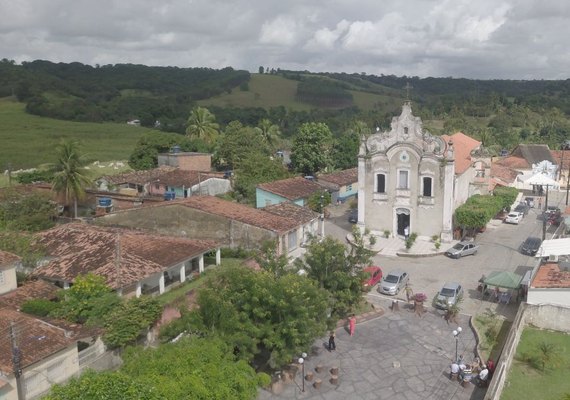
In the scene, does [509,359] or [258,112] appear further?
[258,112]

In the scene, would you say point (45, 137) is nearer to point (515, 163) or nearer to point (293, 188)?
point (293, 188)

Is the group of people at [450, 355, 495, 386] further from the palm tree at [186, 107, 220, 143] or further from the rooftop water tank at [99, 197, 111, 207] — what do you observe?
the palm tree at [186, 107, 220, 143]

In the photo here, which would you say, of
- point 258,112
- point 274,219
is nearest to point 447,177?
point 274,219

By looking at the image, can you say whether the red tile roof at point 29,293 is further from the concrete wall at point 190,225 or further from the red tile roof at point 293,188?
the red tile roof at point 293,188

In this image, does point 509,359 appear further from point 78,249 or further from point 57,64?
point 57,64

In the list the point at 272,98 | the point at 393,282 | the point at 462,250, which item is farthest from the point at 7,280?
the point at 272,98

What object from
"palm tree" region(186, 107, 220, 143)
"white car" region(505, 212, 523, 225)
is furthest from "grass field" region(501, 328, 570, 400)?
"palm tree" region(186, 107, 220, 143)
